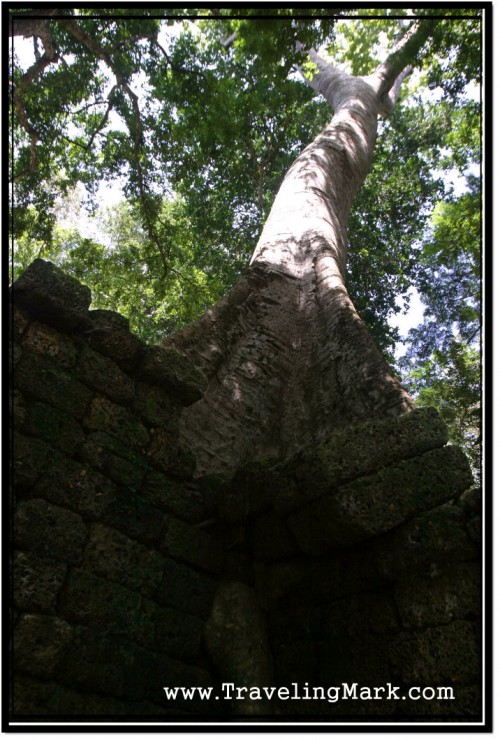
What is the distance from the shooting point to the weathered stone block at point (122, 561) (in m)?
2.40

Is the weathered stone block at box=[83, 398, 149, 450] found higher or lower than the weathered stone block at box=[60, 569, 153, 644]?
higher

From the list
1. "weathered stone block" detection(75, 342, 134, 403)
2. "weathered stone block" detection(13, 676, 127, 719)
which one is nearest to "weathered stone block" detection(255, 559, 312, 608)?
"weathered stone block" detection(13, 676, 127, 719)

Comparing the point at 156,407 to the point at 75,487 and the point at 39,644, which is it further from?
the point at 39,644

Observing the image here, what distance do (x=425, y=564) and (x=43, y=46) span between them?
583 cm

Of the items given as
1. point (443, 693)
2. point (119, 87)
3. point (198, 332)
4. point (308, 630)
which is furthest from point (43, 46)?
point (443, 693)

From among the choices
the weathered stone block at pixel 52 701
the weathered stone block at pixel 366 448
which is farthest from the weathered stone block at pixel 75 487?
the weathered stone block at pixel 366 448

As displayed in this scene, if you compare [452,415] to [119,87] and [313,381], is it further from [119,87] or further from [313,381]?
[119,87]

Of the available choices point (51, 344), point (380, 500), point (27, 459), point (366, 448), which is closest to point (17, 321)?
point (51, 344)

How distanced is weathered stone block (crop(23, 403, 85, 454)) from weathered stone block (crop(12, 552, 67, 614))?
1.60ft

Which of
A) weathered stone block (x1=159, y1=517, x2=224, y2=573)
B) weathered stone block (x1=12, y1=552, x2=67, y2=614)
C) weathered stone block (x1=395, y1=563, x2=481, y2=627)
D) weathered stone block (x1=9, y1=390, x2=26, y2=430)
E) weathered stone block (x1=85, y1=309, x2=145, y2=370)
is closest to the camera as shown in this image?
weathered stone block (x1=12, y1=552, x2=67, y2=614)

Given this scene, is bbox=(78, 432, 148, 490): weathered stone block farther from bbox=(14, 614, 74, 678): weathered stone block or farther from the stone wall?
bbox=(14, 614, 74, 678): weathered stone block

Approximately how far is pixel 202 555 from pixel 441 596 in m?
1.13

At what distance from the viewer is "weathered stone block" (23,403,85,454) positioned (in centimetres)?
243

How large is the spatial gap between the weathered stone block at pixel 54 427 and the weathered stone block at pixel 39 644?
2.30 feet
